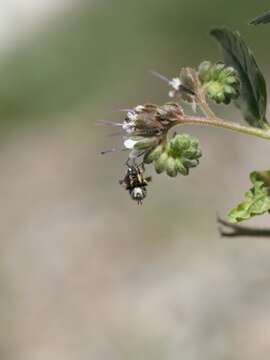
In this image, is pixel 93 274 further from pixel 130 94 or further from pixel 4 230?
pixel 130 94

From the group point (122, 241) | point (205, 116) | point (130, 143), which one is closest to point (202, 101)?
point (205, 116)

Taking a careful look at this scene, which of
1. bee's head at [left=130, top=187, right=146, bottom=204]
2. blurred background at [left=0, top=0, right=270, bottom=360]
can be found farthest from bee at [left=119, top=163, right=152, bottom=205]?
blurred background at [left=0, top=0, right=270, bottom=360]

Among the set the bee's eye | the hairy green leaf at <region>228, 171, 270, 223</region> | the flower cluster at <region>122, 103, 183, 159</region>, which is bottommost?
the hairy green leaf at <region>228, 171, 270, 223</region>

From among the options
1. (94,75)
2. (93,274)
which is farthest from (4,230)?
(94,75)

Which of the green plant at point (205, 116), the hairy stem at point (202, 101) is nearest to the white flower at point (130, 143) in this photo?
the green plant at point (205, 116)

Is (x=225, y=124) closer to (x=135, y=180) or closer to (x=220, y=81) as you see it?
(x=220, y=81)

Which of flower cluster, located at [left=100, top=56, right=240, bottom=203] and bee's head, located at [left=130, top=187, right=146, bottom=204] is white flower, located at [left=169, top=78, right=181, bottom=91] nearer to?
flower cluster, located at [left=100, top=56, right=240, bottom=203]
